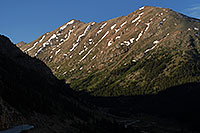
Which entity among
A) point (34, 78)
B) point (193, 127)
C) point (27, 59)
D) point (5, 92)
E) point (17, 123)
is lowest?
point (193, 127)

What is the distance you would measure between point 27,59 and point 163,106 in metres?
126

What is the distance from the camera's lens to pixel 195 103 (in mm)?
175750

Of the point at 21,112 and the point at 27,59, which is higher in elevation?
the point at 27,59

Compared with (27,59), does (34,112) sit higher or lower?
lower

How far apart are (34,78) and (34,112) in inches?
2068

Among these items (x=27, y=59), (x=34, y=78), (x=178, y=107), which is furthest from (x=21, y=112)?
(x=178, y=107)

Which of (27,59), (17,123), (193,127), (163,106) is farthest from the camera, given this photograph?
(163,106)

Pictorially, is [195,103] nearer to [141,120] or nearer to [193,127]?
[193,127]

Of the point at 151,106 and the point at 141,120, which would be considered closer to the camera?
the point at 141,120

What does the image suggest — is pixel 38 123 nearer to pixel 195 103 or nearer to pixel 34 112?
pixel 34 112

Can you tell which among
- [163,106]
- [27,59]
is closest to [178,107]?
[163,106]

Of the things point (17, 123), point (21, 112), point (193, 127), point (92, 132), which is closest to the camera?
point (17, 123)

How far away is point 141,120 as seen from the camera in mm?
161000

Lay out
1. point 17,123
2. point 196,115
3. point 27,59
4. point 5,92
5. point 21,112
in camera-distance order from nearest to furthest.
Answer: point 17,123 < point 21,112 < point 5,92 < point 27,59 < point 196,115
